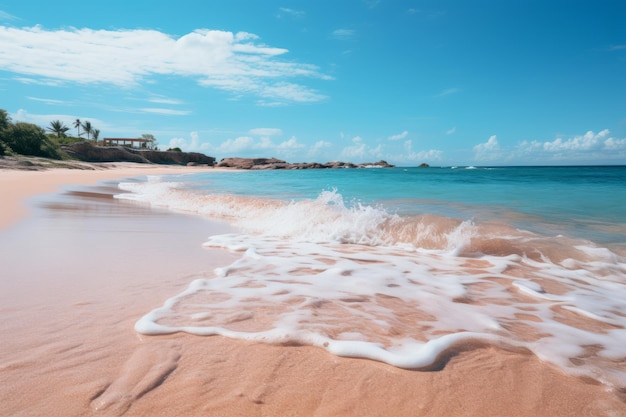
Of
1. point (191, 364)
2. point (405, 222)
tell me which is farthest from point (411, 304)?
point (405, 222)

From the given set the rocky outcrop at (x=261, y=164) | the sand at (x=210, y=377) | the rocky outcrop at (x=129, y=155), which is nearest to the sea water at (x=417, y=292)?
the sand at (x=210, y=377)

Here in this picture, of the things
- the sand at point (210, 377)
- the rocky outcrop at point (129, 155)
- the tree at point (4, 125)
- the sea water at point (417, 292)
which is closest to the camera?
the sand at point (210, 377)

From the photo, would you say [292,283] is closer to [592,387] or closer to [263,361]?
[263,361]

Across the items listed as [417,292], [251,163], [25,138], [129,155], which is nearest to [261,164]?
[251,163]

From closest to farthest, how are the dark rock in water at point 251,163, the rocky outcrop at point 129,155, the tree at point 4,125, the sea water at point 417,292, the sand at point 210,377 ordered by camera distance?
the sand at point 210,377
the sea water at point 417,292
the tree at point 4,125
the rocky outcrop at point 129,155
the dark rock in water at point 251,163

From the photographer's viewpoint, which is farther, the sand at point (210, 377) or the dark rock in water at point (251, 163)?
the dark rock in water at point (251, 163)

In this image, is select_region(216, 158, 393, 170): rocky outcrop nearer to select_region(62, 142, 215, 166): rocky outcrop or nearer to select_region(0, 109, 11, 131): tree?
select_region(62, 142, 215, 166): rocky outcrop

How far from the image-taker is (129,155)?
60875 mm

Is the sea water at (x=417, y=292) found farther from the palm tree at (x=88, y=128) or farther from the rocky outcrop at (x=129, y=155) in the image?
the palm tree at (x=88, y=128)

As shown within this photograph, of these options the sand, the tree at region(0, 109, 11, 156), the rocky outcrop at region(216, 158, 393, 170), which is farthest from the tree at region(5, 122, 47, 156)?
the sand

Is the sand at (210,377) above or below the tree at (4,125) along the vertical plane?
below

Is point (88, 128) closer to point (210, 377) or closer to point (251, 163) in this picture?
point (251, 163)

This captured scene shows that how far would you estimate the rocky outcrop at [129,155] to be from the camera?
54.5m

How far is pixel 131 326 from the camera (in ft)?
7.67
